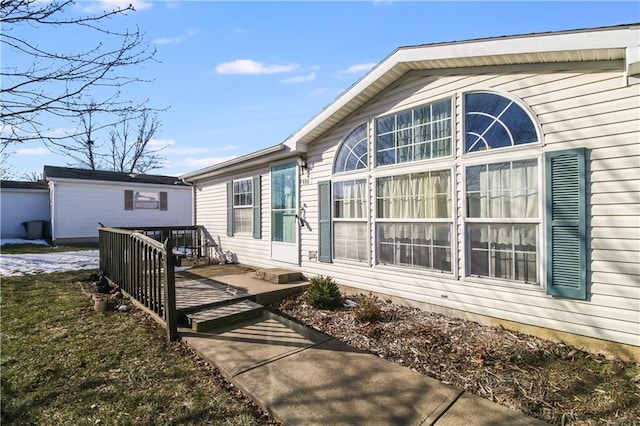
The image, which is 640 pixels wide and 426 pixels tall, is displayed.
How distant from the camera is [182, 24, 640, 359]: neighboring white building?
3.30 metres

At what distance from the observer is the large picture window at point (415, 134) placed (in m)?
4.64

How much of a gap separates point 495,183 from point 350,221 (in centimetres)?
254

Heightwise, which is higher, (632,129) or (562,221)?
(632,129)

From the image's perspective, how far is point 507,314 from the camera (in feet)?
13.1

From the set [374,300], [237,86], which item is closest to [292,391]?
[374,300]

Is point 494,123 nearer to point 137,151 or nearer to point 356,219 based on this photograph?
point 356,219

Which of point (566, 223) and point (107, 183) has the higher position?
point (107, 183)

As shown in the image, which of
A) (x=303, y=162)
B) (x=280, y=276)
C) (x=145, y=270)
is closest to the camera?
(x=145, y=270)

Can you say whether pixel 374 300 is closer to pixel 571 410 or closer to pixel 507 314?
pixel 507 314

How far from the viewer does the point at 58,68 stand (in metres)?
3.46

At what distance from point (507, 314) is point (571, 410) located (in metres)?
1.59

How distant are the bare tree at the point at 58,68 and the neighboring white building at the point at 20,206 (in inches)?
719

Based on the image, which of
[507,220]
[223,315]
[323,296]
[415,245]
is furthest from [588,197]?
[223,315]

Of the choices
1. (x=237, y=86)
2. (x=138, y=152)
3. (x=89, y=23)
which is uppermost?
(x=138, y=152)
